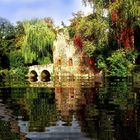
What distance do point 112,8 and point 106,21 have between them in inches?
102

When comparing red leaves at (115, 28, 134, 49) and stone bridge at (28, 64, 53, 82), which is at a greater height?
red leaves at (115, 28, 134, 49)

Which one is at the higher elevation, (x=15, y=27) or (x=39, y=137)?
(x=15, y=27)

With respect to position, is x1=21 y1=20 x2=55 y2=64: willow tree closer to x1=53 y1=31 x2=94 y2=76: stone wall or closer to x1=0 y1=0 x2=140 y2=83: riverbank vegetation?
x1=0 y1=0 x2=140 y2=83: riverbank vegetation

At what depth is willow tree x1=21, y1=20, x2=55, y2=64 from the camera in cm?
5500

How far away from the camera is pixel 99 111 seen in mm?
15883

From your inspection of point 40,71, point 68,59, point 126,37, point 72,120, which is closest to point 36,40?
point 40,71

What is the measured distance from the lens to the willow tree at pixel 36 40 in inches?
2165

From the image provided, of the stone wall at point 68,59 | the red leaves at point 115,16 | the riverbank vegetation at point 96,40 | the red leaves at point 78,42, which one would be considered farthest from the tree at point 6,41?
the red leaves at point 115,16

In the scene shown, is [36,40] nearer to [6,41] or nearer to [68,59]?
[68,59]

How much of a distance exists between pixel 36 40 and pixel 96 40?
11797 mm

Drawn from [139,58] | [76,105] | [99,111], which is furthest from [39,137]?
[139,58]

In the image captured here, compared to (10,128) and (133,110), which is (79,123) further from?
(133,110)

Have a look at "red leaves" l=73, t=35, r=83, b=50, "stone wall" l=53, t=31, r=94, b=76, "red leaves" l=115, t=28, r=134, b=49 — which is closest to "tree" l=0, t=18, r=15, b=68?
"stone wall" l=53, t=31, r=94, b=76

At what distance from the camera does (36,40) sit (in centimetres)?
5481
